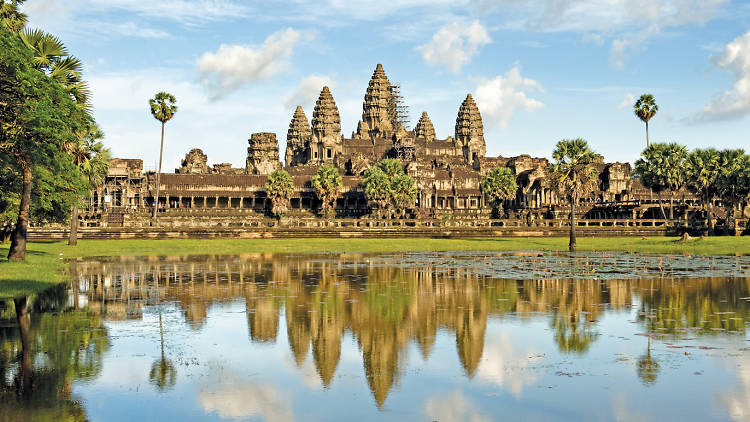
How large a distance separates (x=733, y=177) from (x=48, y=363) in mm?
74099

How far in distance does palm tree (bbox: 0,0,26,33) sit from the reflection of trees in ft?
80.5

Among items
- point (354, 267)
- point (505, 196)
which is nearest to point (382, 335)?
point (354, 267)

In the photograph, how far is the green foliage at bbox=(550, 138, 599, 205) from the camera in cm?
6112

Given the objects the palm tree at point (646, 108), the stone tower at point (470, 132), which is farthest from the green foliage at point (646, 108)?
the stone tower at point (470, 132)

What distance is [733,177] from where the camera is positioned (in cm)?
7381

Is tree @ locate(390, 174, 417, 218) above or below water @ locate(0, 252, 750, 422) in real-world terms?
above

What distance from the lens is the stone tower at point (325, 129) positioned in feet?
600

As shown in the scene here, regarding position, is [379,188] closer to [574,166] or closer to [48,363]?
[574,166]

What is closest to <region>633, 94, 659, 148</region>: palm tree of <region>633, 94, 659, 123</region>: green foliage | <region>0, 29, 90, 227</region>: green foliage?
<region>633, 94, 659, 123</region>: green foliage

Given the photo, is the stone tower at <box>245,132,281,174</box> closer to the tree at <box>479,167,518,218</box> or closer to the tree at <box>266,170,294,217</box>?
the tree at <box>266,170,294,217</box>

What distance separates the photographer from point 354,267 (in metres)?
37.0

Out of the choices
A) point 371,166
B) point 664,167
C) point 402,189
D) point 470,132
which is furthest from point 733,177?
point 470,132

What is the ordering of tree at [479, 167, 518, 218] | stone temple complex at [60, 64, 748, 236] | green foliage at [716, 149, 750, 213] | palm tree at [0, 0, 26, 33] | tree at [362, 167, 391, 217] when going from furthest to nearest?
tree at [479, 167, 518, 218] → tree at [362, 167, 391, 217] → stone temple complex at [60, 64, 748, 236] → green foliage at [716, 149, 750, 213] → palm tree at [0, 0, 26, 33]

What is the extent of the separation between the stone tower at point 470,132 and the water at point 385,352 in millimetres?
161740
